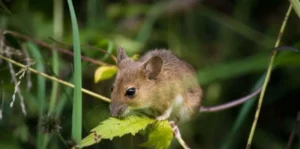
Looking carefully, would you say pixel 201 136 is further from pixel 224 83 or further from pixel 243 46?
pixel 243 46

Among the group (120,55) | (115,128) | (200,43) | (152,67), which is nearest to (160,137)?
(115,128)

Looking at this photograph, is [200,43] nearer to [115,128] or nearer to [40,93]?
[40,93]

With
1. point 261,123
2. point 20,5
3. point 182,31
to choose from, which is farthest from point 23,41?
point 261,123

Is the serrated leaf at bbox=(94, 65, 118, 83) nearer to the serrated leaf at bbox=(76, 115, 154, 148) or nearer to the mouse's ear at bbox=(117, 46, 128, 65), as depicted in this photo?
the mouse's ear at bbox=(117, 46, 128, 65)

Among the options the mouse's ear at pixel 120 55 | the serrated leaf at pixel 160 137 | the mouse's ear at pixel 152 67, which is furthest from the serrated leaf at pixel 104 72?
the serrated leaf at pixel 160 137

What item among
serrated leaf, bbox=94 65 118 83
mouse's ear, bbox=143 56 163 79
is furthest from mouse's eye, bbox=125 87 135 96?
serrated leaf, bbox=94 65 118 83
